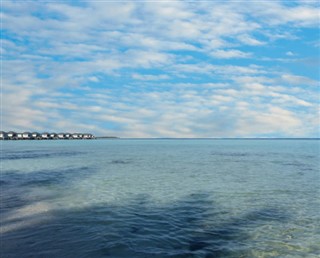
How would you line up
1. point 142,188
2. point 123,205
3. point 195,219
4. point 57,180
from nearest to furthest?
point 195,219
point 123,205
point 142,188
point 57,180

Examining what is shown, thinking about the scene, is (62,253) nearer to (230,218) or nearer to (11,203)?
(230,218)

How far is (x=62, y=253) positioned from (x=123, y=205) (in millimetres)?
10326

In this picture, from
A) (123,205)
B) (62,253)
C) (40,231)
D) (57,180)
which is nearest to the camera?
(62,253)

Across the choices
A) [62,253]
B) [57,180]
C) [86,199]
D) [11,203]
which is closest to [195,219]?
[62,253]

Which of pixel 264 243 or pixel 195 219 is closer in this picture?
pixel 264 243

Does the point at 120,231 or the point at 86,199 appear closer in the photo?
the point at 120,231

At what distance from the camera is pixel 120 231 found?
1839 centimetres

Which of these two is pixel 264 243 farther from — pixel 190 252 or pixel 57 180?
pixel 57 180

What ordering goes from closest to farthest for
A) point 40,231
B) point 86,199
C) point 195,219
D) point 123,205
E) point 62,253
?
point 62,253
point 40,231
point 195,219
point 123,205
point 86,199

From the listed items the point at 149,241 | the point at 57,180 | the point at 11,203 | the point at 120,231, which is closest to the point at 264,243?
the point at 149,241

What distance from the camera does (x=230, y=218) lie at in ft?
68.4

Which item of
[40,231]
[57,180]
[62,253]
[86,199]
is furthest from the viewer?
[57,180]

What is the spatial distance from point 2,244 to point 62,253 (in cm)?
367

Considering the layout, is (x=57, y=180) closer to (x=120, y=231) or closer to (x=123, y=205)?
(x=123, y=205)
